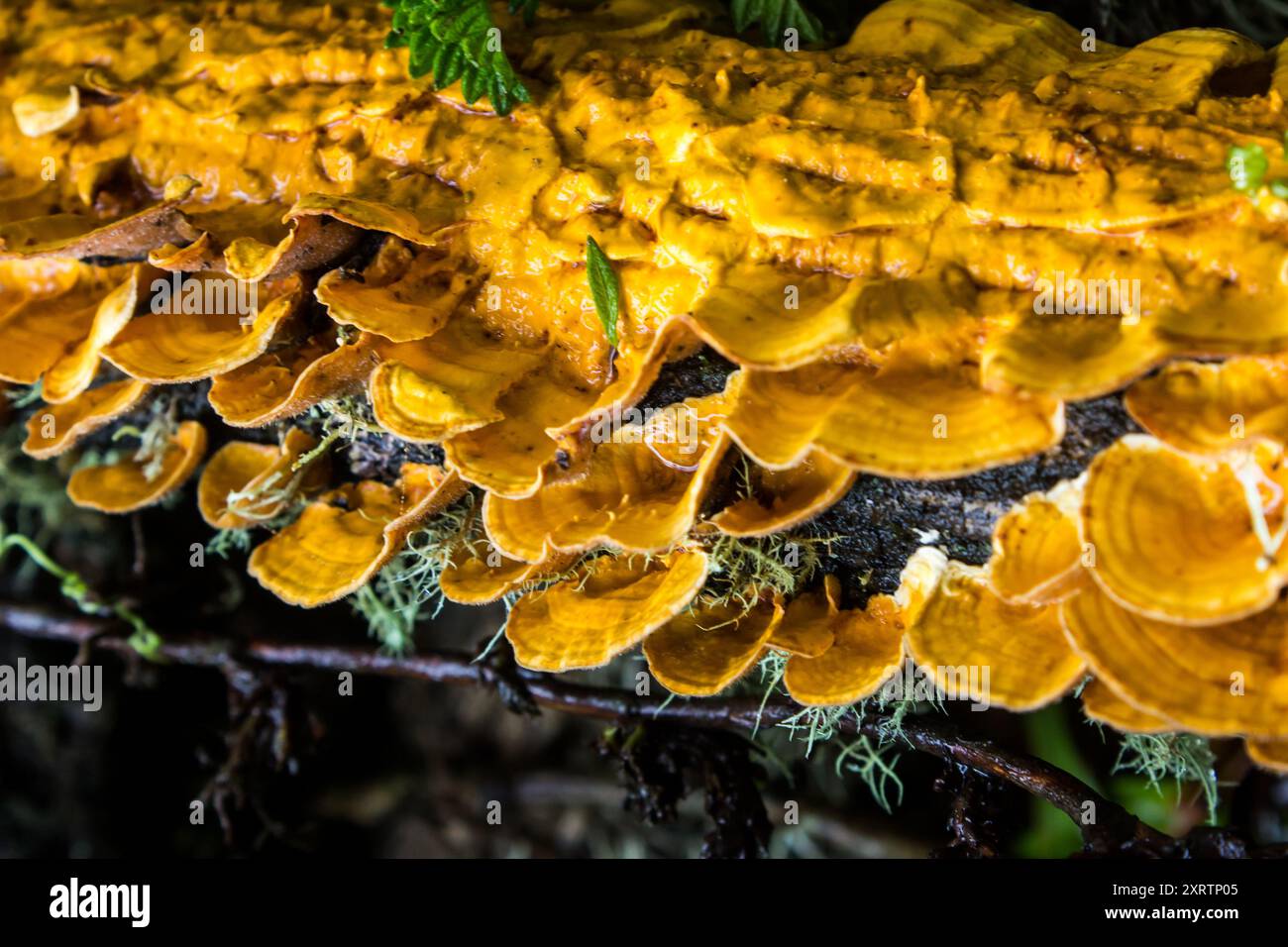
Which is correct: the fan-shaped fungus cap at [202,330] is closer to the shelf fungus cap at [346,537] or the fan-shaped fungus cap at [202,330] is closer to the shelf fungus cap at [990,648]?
the shelf fungus cap at [346,537]

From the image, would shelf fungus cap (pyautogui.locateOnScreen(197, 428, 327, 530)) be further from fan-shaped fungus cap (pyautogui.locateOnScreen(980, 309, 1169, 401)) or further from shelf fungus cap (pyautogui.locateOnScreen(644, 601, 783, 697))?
fan-shaped fungus cap (pyautogui.locateOnScreen(980, 309, 1169, 401))

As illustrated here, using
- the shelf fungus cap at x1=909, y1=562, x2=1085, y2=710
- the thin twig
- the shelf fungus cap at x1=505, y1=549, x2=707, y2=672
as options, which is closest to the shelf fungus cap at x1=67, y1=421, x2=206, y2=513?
the thin twig

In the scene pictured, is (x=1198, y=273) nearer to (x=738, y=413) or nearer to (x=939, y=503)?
(x=939, y=503)

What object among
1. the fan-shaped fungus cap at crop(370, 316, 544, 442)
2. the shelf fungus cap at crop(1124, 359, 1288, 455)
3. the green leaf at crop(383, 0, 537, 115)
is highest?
the green leaf at crop(383, 0, 537, 115)

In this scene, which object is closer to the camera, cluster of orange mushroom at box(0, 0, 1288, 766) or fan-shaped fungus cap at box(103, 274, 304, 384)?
cluster of orange mushroom at box(0, 0, 1288, 766)

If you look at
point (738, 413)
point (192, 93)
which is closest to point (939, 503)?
point (738, 413)

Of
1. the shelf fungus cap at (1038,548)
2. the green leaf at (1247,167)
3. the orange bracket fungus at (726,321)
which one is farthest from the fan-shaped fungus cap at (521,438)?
the green leaf at (1247,167)
